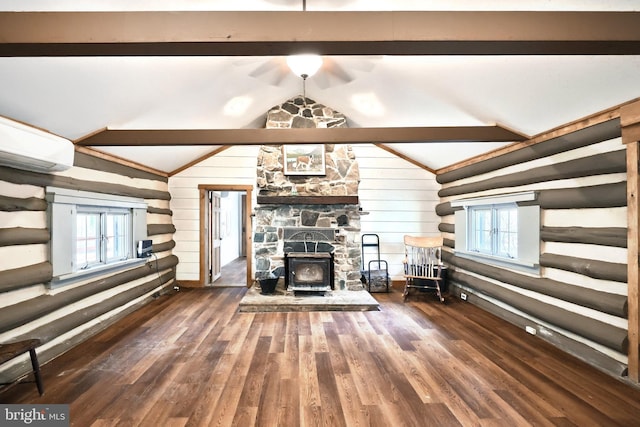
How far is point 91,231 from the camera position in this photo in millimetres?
4324

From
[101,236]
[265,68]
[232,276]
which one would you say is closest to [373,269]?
[232,276]

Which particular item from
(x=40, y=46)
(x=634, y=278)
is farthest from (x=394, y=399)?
(x=40, y=46)

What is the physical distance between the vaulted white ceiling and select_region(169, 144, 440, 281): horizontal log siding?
1571mm

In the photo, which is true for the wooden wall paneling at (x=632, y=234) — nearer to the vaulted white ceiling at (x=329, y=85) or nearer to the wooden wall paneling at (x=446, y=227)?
the vaulted white ceiling at (x=329, y=85)

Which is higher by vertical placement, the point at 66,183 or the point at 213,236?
the point at 66,183

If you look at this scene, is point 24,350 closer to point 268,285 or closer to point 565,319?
Answer: point 268,285

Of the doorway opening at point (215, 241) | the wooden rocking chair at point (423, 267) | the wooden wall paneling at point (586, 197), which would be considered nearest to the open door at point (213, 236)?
the doorway opening at point (215, 241)

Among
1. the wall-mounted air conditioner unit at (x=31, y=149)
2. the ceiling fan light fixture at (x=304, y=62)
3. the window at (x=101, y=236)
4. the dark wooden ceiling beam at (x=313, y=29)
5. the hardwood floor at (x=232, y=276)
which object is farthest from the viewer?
the hardwood floor at (x=232, y=276)

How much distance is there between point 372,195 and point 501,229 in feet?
8.50

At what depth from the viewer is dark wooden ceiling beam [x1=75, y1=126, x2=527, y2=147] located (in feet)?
13.1

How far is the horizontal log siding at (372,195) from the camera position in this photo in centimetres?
676

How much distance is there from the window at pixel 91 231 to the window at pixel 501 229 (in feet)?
16.9

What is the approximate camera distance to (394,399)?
2594mm

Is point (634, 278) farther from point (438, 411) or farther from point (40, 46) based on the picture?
point (40, 46)
